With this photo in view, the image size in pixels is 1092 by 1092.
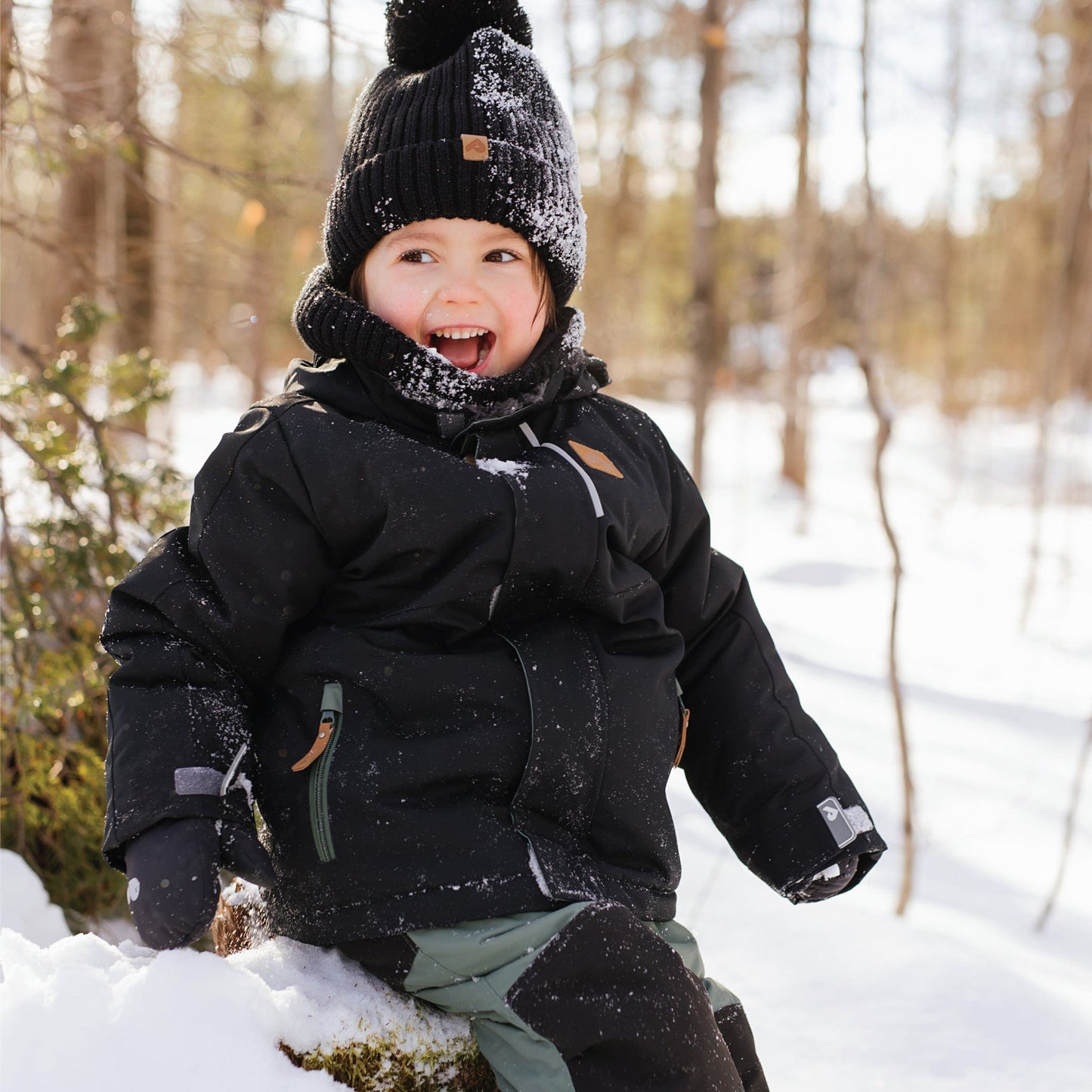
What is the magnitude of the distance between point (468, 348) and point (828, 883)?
1.04m

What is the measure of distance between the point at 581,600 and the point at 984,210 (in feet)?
73.9

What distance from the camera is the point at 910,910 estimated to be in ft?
10.5

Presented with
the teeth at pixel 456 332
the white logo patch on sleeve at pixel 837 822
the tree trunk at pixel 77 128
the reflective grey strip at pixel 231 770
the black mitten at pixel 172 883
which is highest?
the tree trunk at pixel 77 128

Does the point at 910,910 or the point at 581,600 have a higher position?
the point at 581,600

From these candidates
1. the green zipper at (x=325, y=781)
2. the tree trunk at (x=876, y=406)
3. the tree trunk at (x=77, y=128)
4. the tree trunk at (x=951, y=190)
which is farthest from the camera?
A: the tree trunk at (x=951, y=190)

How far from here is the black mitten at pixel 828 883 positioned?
5.55 feet

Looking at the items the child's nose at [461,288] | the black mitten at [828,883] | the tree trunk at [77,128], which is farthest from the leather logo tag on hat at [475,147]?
the tree trunk at [77,128]

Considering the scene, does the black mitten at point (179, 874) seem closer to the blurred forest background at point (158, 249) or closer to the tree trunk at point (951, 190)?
the blurred forest background at point (158, 249)

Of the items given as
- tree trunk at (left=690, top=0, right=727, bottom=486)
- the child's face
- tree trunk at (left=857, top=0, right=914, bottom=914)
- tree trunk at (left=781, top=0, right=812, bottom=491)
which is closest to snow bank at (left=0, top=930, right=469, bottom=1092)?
the child's face

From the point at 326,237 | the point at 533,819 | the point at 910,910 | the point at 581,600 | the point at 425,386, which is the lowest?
the point at 910,910

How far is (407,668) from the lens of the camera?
4.87 feet

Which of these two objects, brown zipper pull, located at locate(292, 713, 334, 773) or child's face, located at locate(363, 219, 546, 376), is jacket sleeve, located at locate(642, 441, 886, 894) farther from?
brown zipper pull, located at locate(292, 713, 334, 773)

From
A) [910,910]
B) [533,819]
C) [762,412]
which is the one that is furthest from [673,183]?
[533,819]

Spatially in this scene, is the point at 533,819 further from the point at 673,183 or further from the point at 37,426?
the point at 673,183
